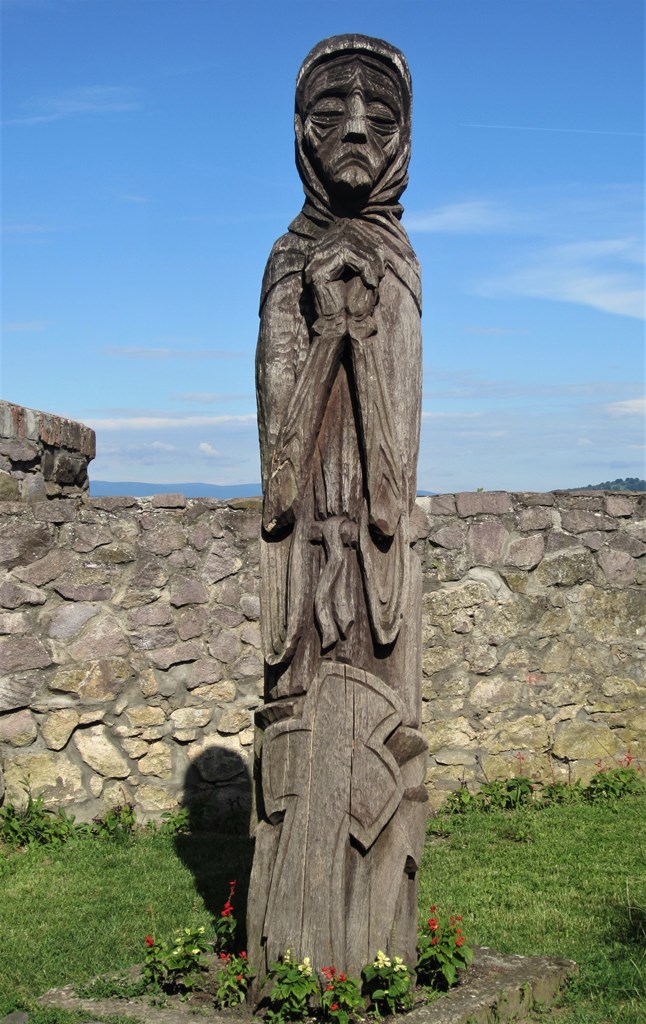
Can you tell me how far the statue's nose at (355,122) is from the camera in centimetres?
376

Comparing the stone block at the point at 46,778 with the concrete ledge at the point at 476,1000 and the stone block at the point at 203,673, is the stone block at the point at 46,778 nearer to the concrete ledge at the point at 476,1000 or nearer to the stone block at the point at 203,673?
the stone block at the point at 203,673

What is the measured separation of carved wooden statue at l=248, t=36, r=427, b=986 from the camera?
11.9 feet

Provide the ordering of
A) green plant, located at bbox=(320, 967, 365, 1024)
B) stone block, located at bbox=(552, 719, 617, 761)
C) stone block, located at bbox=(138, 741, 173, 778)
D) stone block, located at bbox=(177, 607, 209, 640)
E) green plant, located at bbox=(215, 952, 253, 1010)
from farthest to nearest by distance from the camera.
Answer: stone block, located at bbox=(552, 719, 617, 761) < stone block, located at bbox=(177, 607, 209, 640) < stone block, located at bbox=(138, 741, 173, 778) < green plant, located at bbox=(215, 952, 253, 1010) < green plant, located at bbox=(320, 967, 365, 1024)

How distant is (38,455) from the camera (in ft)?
21.6

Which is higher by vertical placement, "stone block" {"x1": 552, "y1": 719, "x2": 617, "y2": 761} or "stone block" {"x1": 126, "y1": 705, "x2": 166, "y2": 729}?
"stone block" {"x1": 126, "y1": 705, "x2": 166, "y2": 729}

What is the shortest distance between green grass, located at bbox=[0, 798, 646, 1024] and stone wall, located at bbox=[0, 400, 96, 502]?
6.71 feet

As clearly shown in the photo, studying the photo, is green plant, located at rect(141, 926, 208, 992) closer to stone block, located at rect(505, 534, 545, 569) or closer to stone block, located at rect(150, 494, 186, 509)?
stone block, located at rect(150, 494, 186, 509)

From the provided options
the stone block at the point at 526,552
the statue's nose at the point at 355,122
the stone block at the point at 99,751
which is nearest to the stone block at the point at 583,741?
the stone block at the point at 526,552

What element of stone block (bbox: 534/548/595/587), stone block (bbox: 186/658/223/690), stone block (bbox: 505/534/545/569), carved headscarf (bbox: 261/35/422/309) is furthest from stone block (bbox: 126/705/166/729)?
carved headscarf (bbox: 261/35/422/309)

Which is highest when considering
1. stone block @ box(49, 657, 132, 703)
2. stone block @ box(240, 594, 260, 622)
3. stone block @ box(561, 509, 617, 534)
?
stone block @ box(561, 509, 617, 534)

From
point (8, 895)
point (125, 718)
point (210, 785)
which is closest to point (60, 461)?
point (125, 718)

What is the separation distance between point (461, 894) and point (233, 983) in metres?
1.95

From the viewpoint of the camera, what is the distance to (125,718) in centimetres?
661

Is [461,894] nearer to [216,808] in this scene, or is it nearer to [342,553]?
[216,808]
